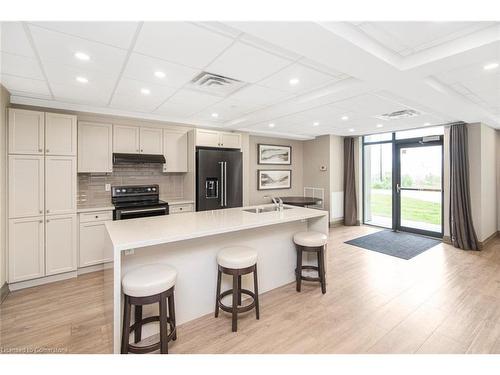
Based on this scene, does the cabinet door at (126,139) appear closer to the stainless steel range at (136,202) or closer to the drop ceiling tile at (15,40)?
the stainless steel range at (136,202)

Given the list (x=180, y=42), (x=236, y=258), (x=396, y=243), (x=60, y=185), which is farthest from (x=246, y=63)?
(x=396, y=243)

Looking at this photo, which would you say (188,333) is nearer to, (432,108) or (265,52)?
(265,52)

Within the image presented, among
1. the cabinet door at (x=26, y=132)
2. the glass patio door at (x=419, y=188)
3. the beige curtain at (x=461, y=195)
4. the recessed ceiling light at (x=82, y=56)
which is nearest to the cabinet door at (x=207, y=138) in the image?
the cabinet door at (x=26, y=132)

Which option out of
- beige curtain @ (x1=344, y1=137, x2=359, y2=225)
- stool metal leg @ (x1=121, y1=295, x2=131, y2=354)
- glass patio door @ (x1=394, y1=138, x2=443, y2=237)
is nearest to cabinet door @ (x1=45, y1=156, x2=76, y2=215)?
stool metal leg @ (x1=121, y1=295, x2=131, y2=354)

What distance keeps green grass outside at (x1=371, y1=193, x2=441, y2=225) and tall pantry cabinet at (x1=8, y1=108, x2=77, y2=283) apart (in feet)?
21.8

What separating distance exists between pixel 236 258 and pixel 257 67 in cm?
187

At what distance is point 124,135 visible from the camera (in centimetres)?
407

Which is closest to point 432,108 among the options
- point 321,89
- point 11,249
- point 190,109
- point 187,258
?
point 321,89

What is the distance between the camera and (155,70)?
2453 millimetres

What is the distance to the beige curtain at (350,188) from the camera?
6.48 m

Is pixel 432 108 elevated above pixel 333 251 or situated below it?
above

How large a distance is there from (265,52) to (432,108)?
3057 millimetres

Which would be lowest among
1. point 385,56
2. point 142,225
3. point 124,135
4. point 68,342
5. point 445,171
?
point 68,342

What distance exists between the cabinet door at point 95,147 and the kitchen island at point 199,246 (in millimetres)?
1853
